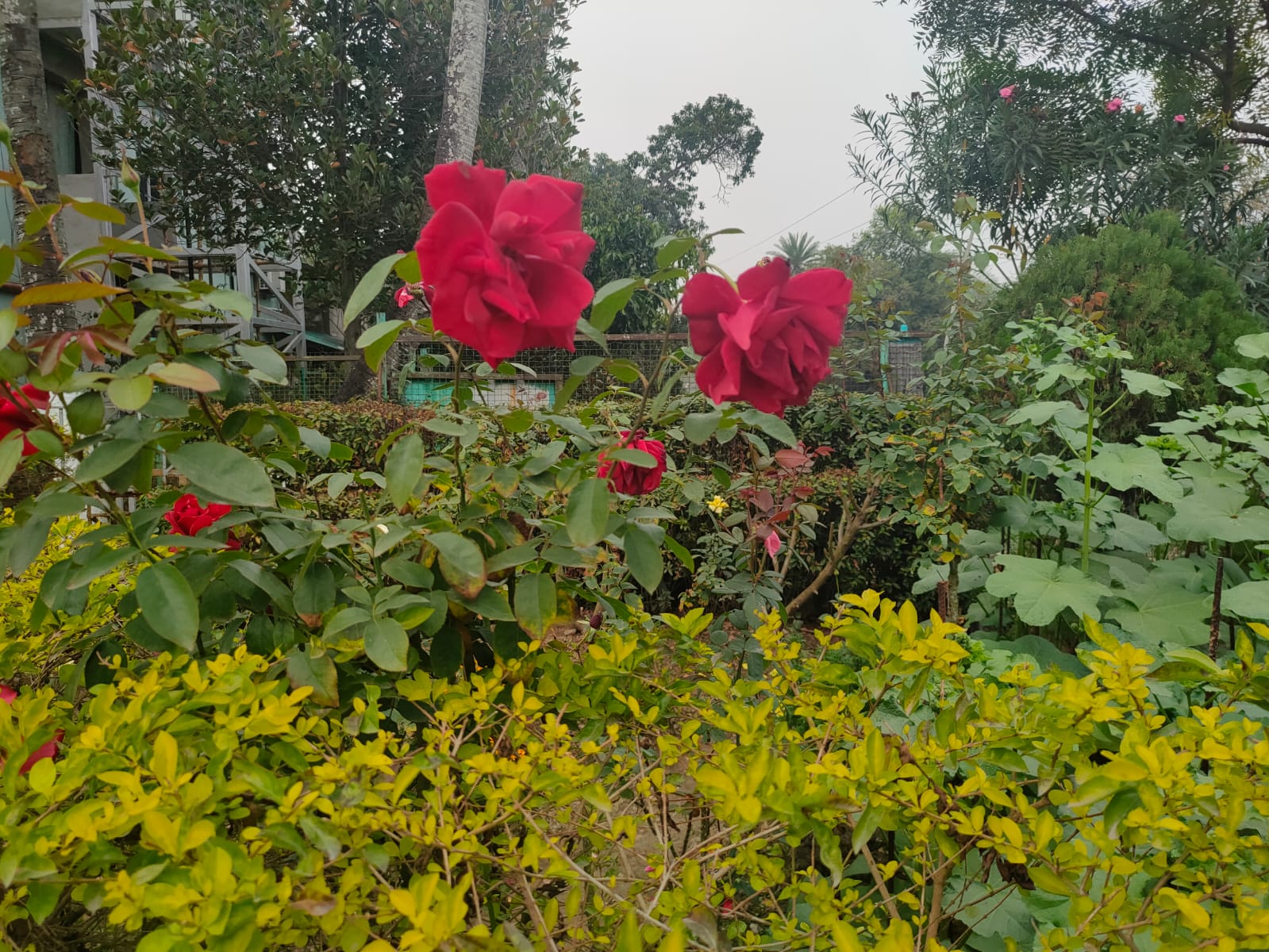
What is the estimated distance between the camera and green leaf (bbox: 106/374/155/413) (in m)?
0.61

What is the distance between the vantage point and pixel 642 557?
785mm

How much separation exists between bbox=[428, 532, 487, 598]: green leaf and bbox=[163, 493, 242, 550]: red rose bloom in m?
0.36

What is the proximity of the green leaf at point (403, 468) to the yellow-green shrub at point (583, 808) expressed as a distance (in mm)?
195

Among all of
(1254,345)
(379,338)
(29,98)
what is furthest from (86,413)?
(29,98)

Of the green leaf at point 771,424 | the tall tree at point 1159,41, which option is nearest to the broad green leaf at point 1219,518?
the green leaf at point 771,424

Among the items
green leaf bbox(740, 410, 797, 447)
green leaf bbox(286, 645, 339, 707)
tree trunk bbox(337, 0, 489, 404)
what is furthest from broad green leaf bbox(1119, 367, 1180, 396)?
tree trunk bbox(337, 0, 489, 404)

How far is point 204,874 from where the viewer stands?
0.49m

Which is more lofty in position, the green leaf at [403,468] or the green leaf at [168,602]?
the green leaf at [403,468]

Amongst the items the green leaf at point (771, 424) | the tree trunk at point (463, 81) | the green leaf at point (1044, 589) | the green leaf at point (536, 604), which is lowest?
the green leaf at point (1044, 589)

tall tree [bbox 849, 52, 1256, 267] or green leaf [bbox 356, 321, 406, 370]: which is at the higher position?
tall tree [bbox 849, 52, 1256, 267]

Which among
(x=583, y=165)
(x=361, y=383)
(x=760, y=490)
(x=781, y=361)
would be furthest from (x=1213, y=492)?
(x=583, y=165)

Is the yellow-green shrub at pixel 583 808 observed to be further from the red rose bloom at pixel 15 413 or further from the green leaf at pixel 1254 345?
the green leaf at pixel 1254 345

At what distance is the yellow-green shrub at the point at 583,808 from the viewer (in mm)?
528

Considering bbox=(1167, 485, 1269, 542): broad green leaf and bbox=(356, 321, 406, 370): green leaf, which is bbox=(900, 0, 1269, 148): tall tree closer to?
bbox=(1167, 485, 1269, 542): broad green leaf
